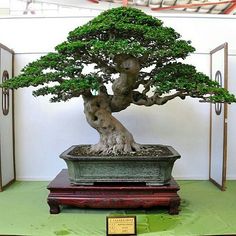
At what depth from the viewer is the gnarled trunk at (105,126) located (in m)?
2.02

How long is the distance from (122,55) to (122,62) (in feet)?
0.15

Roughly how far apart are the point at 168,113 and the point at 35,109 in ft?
3.90

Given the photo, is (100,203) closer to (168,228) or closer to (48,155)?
(168,228)

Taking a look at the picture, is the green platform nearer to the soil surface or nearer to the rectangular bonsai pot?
the rectangular bonsai pot

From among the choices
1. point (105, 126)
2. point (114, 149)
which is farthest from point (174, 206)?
point (105, 126)

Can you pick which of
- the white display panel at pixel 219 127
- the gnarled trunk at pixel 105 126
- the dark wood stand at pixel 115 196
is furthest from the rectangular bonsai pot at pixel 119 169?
the white display panel at pixel 219 127

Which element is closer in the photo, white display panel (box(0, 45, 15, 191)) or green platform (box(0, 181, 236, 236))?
green platform (box(0, 181, 236, 236))

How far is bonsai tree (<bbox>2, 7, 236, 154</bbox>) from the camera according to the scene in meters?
1.70

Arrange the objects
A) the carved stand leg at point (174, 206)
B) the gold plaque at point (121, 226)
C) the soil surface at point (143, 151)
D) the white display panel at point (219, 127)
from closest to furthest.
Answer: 1. the gold plaque at point (121, 226)
2. the carved stand leg at point (174, 206)
3. the soil surface at point (143, 151)
4. the white display panel at point (219, 127)

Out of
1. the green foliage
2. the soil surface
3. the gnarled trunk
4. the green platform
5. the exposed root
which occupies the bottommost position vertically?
the green platform

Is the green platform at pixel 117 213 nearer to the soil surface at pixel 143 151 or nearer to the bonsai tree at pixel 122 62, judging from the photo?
the soil surface at pixel 143 151

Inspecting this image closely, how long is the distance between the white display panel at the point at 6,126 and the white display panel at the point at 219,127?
1.72 meters

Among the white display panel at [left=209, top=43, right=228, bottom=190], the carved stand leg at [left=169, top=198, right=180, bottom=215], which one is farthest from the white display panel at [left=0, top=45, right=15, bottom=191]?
the white display panel at [left=209, top=43, right=228, bottom=190]

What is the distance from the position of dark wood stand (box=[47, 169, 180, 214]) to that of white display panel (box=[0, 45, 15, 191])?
751 millimetres
